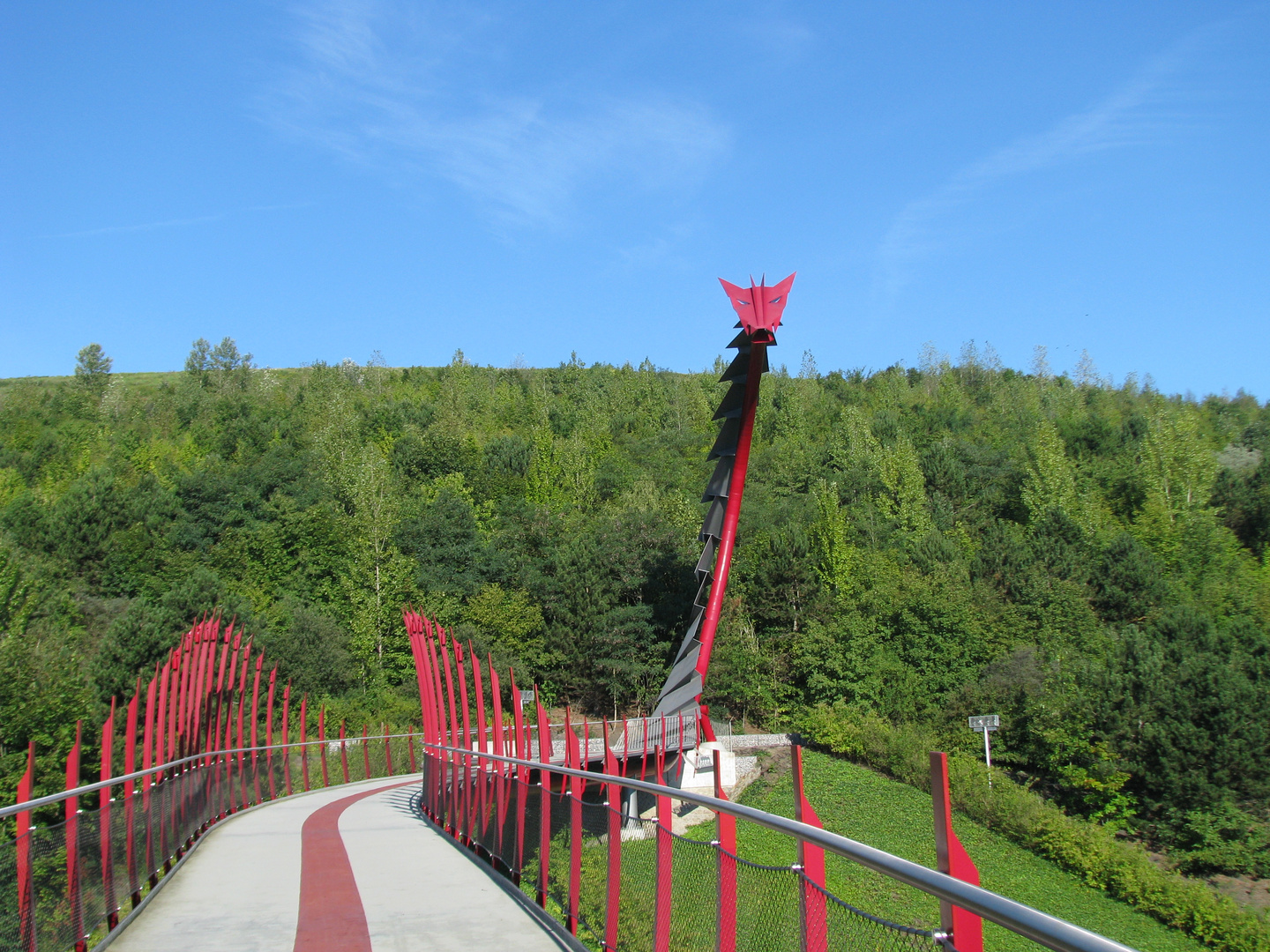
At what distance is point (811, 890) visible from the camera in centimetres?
380

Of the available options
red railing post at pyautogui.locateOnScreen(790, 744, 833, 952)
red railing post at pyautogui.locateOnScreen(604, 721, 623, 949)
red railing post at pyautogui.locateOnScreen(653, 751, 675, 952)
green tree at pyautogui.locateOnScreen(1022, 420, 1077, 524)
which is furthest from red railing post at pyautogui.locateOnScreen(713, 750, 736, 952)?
green tree at pyautogui.locateOnScreen(1022, 420, 1077, 524)

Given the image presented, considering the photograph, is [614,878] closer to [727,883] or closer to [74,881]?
[727,883]

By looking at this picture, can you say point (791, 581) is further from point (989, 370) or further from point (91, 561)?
point (989, 370)

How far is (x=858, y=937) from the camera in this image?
138 inches

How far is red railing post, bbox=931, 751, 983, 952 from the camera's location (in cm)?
293

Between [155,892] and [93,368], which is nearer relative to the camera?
[155,892]

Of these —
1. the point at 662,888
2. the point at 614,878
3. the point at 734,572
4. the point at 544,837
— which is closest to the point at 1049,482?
the point at 734,572

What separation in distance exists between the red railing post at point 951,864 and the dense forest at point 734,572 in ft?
120

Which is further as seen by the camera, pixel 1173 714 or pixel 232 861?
pixel 1173 714

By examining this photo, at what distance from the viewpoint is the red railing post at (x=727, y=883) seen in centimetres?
458

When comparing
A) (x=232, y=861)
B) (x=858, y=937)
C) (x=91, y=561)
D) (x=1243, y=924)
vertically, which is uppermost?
(x=91, y=561)

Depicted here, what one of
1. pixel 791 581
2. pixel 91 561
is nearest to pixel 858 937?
pixel 791 581

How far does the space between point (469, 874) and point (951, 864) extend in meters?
8.38

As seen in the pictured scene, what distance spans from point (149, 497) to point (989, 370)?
341ft
